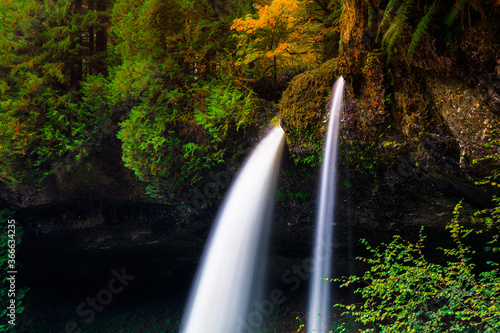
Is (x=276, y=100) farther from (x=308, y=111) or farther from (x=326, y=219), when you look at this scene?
(x=326, y=219)

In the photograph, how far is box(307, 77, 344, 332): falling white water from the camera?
18.0 ft

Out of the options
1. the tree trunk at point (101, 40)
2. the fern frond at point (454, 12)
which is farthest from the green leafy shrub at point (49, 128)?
the fern frond at point (454, 12)

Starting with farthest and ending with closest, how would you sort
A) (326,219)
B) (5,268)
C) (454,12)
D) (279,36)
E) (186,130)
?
1. (5,268)
2. (186,130)
3. (326,219)
4. (279,36)
5. (454,12)

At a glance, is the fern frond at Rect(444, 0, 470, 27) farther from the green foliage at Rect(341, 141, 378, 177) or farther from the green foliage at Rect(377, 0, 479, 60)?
the green foliage at Rect(341, 141, 378, 177)

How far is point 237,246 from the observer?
7668mm

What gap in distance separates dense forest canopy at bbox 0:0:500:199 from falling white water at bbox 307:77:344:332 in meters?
0.28

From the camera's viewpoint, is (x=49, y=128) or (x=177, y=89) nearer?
(x=177, y=89)

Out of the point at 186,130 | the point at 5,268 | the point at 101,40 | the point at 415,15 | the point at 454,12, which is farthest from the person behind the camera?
the point at 5,268

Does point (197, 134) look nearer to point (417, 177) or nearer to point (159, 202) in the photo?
point (159, 202)

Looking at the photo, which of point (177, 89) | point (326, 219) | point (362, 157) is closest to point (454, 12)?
point (362, 157)

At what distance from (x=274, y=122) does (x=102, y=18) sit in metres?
5.82

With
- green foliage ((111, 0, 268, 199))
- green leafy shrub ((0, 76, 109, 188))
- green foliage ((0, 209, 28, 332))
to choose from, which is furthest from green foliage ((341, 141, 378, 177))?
green foliage ((0, 209, 28, 332))

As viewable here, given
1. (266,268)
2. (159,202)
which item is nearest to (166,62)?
(159,202)

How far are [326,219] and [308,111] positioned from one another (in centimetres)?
253
